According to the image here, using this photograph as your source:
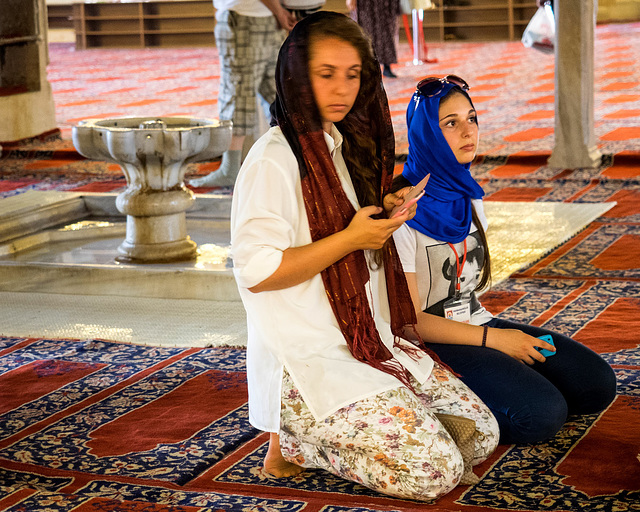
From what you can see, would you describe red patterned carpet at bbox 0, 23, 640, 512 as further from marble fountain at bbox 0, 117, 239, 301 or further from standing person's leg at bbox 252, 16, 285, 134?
standing person's leg at bbox 252, 16, 285, 134

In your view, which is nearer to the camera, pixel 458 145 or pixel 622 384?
pixel 458 145

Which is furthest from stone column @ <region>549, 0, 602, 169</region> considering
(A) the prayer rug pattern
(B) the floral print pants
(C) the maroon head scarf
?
(B) the floral print pants

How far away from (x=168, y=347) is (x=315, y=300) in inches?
52.5

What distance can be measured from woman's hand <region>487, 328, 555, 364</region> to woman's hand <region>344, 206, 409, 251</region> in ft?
1.75

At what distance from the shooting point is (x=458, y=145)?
250 centimetres

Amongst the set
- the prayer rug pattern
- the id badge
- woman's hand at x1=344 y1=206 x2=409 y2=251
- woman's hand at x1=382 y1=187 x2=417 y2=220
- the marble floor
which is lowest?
the prayer rug pattern

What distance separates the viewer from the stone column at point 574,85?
6.36 meters

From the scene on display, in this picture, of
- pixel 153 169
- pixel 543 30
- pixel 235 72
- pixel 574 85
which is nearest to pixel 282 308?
pixel 153 169

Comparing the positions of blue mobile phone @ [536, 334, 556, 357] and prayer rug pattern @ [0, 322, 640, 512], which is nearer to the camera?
prayer rug pattern @ [0, 322, 640, 512]

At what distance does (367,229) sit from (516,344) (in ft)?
1.97

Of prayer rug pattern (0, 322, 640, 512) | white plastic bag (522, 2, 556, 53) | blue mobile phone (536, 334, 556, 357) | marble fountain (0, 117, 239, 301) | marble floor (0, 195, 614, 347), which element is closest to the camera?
prayer rug pattern (0, 322, 640, 512)

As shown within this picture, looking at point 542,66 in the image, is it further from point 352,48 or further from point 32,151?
point 352,48

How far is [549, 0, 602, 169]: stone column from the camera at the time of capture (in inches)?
251

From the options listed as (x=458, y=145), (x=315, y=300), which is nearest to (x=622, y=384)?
(x=458, y=145)
